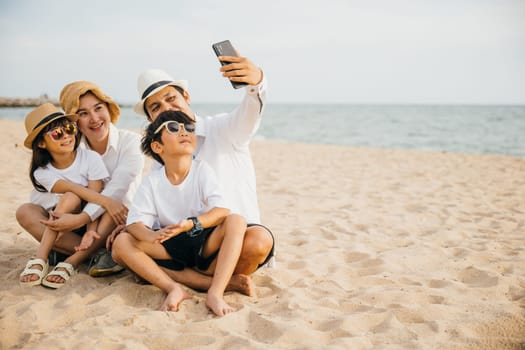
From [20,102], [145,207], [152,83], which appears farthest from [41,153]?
[20,102]

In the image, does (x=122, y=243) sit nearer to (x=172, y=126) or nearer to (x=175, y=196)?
(x=175, y=196)

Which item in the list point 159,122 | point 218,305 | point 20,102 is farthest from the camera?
point 20,102

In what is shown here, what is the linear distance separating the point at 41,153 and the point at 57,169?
6.7 inches

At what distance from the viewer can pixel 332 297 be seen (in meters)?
2.72

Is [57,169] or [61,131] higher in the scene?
[61,131]

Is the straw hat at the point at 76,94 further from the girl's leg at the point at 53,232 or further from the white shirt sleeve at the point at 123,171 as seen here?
the girl's leg at the point at 53,232

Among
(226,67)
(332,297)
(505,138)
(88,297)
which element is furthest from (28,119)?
(505,138)

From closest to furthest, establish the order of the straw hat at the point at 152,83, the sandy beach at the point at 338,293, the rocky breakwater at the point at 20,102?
the sandy beach at the point at 338,293, the straw hat at the point at 152,83, the rocky breakwater at the point at 20,102

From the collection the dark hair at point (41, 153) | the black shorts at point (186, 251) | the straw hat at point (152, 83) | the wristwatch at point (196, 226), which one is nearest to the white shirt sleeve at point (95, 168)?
the dark hair at point (41, 153)

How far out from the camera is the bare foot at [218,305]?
95.5 inches

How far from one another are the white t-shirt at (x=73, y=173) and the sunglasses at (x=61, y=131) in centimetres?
22

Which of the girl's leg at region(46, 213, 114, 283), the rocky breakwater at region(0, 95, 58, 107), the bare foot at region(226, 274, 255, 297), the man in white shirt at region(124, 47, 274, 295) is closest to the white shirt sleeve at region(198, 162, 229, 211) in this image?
the man in white shirt at region(124, 47, 274, 295)

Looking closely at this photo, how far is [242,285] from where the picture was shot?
278cm

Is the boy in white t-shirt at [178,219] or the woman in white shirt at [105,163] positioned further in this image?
the woman in white shirt at [105,163]
